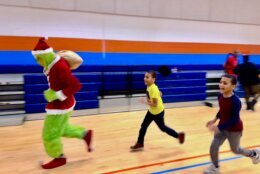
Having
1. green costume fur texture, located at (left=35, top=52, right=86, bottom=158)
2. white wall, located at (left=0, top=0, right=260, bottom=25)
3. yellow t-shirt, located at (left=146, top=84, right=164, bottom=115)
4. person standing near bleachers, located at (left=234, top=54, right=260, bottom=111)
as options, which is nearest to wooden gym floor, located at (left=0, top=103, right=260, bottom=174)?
green costume fur texture, located at (left=35, top=52, right=86, bottom=158)

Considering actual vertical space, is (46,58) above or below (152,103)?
above

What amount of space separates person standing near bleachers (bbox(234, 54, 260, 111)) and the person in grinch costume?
534 cm

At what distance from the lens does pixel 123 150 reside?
4.61m

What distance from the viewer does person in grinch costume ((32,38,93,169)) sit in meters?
3.70

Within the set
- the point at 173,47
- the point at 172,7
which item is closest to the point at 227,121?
the point at 173,47

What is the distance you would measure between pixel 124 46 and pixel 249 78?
355 cm

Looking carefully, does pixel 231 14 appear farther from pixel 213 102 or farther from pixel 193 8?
pixel 213 102

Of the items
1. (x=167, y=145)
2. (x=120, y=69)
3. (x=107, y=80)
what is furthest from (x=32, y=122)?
(x=167, y=145)

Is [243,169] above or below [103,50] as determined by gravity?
below

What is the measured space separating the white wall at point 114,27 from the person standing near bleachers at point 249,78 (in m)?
2.47

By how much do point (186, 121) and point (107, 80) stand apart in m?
2.15

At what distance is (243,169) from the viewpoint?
393cm

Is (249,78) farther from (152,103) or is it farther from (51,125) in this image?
(51,125)

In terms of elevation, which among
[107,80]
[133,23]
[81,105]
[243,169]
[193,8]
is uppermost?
[193,8]
